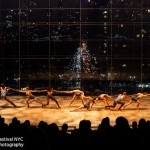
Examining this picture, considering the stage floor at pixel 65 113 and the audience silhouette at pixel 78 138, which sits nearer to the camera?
the audience silhouette at pixel 78 138

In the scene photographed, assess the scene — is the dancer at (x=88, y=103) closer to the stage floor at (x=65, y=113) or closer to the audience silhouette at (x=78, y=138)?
the stage floor at (x=65, y=113)

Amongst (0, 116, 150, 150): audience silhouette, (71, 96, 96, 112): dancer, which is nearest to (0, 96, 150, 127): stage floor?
(71, 96, 96, 112): dancer

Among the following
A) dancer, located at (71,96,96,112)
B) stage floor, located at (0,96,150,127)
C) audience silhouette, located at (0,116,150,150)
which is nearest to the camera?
audience silhouette, located at (0,116,150,150)

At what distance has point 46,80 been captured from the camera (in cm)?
2428

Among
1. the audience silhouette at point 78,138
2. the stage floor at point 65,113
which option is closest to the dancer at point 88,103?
the stage floor at point 65,113

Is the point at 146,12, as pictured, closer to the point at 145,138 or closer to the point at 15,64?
the point at 15,64

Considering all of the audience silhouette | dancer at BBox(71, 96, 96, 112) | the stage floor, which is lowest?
the stage floor

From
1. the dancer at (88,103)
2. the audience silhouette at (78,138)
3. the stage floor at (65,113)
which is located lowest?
the stage floor at (65,113)

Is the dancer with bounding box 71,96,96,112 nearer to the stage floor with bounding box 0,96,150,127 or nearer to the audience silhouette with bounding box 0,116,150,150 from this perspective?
the stage floor with bounding box 0,96,150,127

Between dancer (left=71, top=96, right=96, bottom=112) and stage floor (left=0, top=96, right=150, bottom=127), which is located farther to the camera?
dancer (left=71, top=96, right=96, bottom=112)

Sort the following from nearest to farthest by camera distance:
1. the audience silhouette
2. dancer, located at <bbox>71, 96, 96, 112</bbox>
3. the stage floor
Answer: the audience silhouette < the stage floor < dancer, located at <bbox>71, 96, 96, 112</bbox>

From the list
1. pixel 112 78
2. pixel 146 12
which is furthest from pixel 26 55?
pixel 146 12

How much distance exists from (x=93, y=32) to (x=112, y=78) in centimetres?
271

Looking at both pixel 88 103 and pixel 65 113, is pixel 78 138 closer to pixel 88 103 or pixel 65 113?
pixel 65 113
